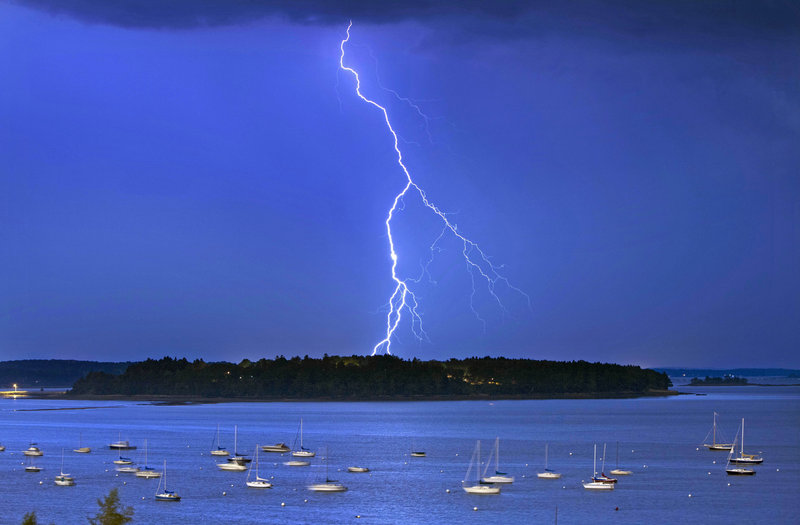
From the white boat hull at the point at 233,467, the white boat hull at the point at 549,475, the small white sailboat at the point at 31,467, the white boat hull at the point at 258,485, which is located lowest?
the small white sailboat at the point at 31,467

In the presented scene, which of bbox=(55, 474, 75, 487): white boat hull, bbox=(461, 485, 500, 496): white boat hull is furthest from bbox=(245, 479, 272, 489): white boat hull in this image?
bbox=(461, 485, 500, 496): white boat hull

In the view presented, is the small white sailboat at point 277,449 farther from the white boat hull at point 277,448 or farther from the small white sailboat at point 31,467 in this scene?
the small white sailboat at point 31,467

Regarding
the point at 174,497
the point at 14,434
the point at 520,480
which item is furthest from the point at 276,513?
the point at 14,434

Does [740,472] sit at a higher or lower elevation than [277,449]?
higher

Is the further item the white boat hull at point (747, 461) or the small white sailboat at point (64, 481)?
the white boat hull at point (747, 461)

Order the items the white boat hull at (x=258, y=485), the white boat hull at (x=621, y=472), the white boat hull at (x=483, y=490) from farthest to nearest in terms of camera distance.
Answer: the white boat hull at (x=621, y=472) → the white boat hull at (x=258, y=485) → the white boat hull at (x=483, y=490)

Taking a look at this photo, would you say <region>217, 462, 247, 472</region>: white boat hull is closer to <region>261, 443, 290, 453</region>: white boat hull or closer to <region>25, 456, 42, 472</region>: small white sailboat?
<region>25, 456, 42, 472</region>: small white sailboat

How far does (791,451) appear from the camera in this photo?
11275cm

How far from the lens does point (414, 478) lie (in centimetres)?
8562

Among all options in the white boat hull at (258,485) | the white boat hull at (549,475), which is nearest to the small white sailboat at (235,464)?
the white boat hull at (258,485)

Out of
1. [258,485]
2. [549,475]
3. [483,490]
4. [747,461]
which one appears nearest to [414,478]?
[549,475]

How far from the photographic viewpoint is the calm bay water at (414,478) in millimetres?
67188

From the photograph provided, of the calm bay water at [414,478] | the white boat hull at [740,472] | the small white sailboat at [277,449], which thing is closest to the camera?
the calm bay water at [414,478]

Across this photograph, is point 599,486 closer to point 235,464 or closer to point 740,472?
point 740,472
